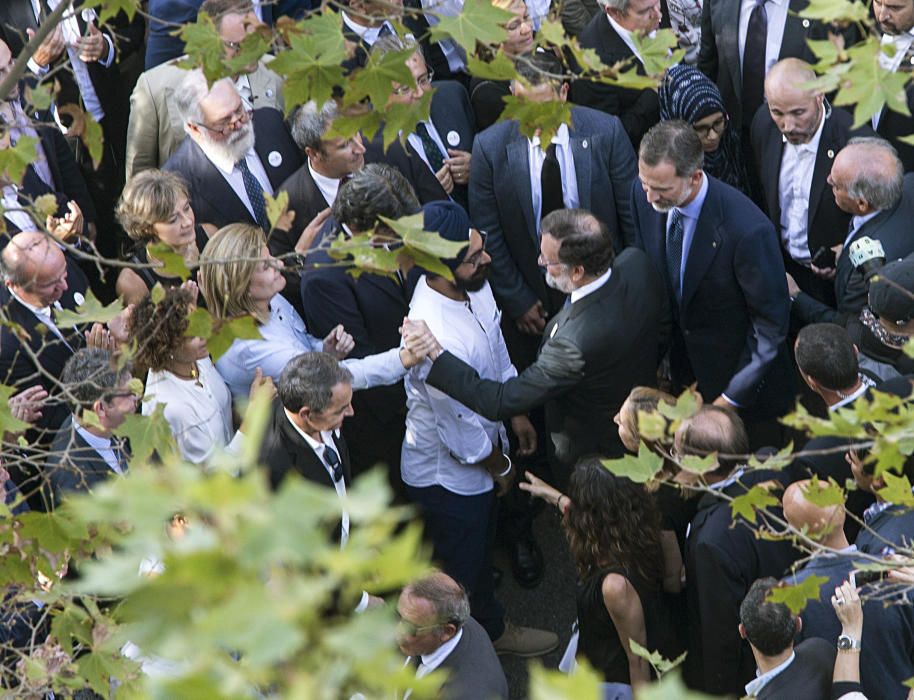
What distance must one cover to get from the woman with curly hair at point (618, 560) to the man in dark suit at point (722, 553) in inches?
6.5

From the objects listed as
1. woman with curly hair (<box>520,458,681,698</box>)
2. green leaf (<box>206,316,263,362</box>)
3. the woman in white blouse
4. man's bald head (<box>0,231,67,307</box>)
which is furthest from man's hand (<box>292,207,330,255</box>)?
green leaf (<box>206,316,263,362</box>)

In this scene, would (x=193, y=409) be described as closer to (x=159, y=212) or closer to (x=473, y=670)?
(x=159, y=212)

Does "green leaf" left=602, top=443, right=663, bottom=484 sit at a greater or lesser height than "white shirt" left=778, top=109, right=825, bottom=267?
greater

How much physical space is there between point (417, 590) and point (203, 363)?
4.96 feet

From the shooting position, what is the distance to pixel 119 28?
7.99m

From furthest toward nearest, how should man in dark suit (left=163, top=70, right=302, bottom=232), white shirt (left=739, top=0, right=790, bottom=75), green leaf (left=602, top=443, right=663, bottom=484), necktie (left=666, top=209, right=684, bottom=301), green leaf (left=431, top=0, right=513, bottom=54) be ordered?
1. white shirt (left=739, top=0, right=790, bottom=75)
2. man in dark suit (left=163, top=70, right=302, bottom=232)
3. necktie (left=666, top=209, right=684, bottom=301)
4. green leaf (left=602, top=443, right=663, bottom=484)
5. green leaf (left=431, top=0, right=513, bottom=54)

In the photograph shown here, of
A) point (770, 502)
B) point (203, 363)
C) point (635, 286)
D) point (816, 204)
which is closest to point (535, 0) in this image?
point (816, 204)

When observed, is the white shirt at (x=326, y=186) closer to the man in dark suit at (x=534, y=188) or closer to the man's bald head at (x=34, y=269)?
the man in dark suit at (x=534, y=188)

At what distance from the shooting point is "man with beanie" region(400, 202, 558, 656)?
18.4 ft

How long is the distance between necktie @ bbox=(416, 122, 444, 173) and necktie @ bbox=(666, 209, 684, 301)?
133cm

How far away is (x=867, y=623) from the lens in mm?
4531

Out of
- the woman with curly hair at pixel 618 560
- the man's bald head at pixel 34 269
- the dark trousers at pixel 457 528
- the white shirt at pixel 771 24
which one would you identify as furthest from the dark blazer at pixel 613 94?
the man's bald head at pixel 34 269

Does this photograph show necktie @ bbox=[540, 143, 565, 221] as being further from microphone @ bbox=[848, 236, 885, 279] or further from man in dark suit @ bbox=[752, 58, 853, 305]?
microphone @ bbox=[848, 236, 885, 279]

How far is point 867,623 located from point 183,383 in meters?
2.73
